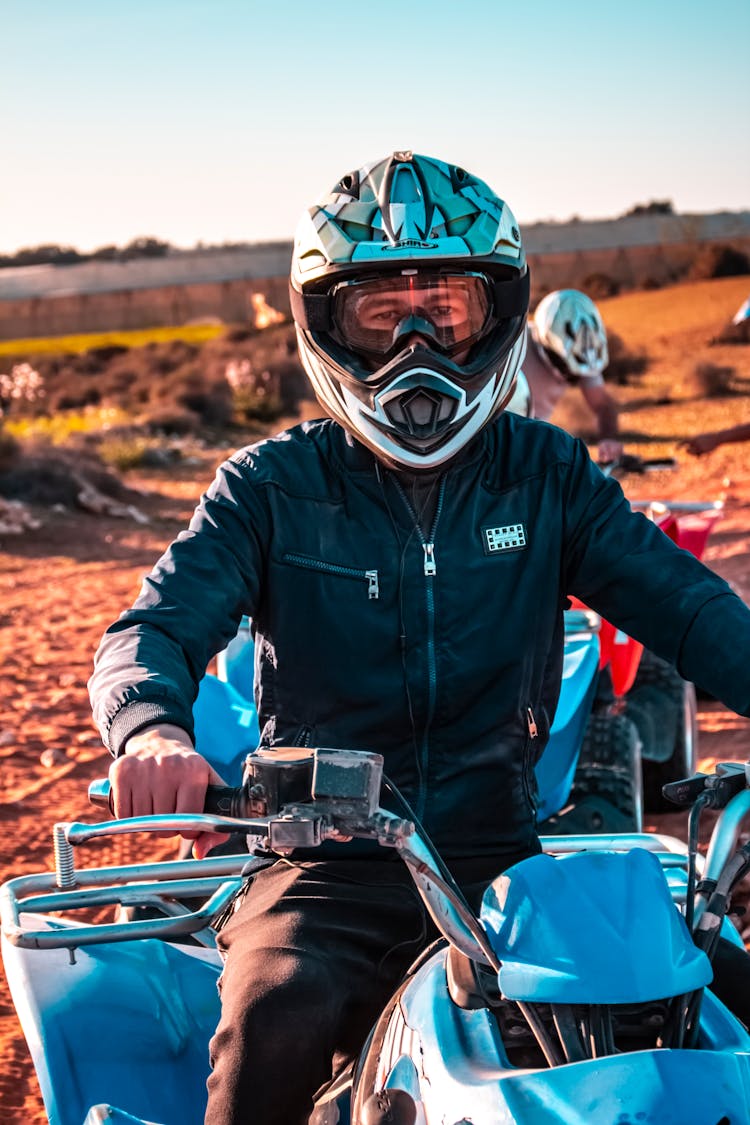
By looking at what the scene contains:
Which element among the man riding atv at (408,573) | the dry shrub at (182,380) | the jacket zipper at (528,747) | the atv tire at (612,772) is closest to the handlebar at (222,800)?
the man riding atv at (408,573)

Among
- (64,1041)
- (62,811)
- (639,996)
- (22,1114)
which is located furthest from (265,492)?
(62,811)

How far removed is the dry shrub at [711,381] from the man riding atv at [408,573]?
2389 centimetres

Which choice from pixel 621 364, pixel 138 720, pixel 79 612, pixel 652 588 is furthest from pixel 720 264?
pixel 138 720

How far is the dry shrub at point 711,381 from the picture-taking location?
84.3ft

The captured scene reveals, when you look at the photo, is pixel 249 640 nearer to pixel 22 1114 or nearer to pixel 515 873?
pixel 22 1114

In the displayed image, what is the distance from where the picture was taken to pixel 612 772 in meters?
4.43

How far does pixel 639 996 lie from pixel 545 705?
3.47 ft

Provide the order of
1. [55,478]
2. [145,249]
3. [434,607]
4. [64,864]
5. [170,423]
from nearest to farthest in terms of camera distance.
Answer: [64,864]
[434,607]
[55,478]
[170,423]
[145,249]

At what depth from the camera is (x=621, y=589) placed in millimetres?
2512

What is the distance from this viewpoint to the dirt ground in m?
5.35

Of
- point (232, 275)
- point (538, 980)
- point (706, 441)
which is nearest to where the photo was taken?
point (538, 980)

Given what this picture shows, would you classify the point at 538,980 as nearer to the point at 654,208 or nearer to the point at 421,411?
the point at 421,411

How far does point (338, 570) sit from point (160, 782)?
0.66 meters

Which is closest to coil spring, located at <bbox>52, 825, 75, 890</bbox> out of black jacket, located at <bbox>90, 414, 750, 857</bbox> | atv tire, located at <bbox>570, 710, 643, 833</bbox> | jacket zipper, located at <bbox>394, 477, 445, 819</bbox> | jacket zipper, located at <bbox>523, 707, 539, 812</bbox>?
black jacket, located at <bbox>90, 414, 750, 857</bbox>
